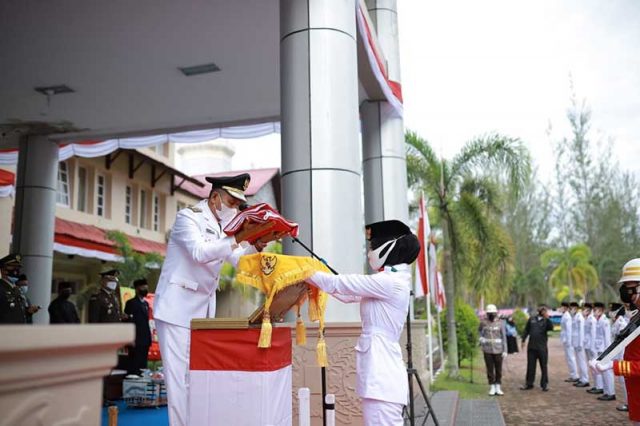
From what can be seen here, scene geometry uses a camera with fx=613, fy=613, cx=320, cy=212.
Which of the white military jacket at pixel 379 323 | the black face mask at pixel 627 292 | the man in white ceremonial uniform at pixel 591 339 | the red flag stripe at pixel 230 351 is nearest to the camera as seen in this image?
the red flag stripe at pixel 230 351

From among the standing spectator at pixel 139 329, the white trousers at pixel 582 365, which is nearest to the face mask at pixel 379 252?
the standing spectator at pixel 139 329

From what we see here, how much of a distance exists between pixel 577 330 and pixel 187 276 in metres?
14.8

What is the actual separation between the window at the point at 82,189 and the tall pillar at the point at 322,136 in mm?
15481

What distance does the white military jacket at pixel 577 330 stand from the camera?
15834 mm

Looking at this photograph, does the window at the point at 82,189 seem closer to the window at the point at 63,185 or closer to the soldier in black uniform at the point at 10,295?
the window at the point at 63,185

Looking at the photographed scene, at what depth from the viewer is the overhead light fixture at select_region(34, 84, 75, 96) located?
35.5 feet

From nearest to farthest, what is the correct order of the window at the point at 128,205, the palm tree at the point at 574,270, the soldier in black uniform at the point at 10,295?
the soldier in black uniform at the point at 10,295 → the window at the point at 128,205 → the palm tree at the point at 574,270

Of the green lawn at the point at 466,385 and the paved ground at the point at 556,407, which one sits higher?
the green lawn at the point at 466,385

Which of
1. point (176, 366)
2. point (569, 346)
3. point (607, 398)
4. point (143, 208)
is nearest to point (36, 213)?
point (176, 366)

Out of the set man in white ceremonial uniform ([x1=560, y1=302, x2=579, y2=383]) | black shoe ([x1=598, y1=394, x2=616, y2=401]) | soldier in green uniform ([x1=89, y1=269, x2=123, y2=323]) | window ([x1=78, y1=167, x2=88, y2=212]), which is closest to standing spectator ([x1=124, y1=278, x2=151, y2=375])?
soldier in green uniform ([x1=89, y1=269, x2=123, y2=323])

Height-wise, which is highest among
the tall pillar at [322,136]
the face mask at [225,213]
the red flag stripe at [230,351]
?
the tall pillar at [322,136]

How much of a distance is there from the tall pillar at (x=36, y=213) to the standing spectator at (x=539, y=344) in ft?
36.7

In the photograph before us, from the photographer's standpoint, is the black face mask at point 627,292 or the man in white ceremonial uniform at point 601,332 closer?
the black face mask at point 627,292

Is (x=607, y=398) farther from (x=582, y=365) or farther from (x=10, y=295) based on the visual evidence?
(x=10, y=295)
